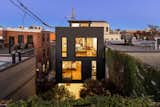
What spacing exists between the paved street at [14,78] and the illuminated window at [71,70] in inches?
432

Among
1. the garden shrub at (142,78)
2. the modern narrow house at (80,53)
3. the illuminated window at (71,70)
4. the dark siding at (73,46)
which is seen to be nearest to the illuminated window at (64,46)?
the modern narrow house at (80,53)

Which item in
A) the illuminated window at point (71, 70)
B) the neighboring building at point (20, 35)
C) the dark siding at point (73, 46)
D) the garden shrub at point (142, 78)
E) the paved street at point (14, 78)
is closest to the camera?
the garden shrub at point (142, 78)

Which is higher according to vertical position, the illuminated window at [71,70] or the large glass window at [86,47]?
the large glass window at [86,47]

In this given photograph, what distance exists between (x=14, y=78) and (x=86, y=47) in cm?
1596

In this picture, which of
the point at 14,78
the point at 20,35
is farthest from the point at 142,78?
the point at 20,35

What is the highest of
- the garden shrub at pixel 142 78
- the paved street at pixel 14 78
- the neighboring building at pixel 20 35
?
the neighboring building at pixel 20 35

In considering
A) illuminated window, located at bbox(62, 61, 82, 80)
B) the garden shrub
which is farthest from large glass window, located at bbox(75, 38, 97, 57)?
the garden shrub

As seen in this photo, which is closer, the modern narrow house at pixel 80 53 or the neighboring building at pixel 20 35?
the modern narrow house at pixel 80 53

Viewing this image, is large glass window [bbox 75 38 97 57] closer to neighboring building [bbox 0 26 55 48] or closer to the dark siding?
the dark siding

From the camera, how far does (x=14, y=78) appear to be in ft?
54.5

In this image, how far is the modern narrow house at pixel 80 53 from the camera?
31.9 metres

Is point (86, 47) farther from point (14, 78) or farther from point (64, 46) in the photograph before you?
point (14, 78)

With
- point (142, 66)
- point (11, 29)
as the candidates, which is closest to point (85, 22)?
point (11, 29)

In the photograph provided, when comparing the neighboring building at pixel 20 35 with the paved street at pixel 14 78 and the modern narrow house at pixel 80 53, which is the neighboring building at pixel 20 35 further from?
the paved street at pixel 14 78
